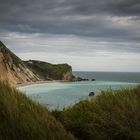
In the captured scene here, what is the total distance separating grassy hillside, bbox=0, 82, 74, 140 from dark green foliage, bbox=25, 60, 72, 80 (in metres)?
155

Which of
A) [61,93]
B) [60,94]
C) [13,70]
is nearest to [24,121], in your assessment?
[60,94]

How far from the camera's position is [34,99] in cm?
595

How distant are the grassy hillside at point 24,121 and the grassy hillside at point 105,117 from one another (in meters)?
0.56

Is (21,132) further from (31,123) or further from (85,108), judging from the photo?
(85,108)

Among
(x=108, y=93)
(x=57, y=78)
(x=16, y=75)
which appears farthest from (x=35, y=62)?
(x=108, y=93)

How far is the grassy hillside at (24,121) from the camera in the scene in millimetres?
4762

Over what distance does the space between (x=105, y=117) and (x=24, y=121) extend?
1.42m

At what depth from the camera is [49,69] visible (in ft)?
581

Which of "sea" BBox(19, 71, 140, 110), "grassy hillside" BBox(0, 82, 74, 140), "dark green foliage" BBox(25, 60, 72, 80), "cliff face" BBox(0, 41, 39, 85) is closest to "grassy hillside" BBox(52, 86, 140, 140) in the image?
"sea" BBox(19, 71, 140, 110)

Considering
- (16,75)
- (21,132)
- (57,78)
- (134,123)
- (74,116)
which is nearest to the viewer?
(21,132)

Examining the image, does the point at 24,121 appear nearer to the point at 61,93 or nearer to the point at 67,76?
the point at 61,93

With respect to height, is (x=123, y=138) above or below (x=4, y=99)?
below

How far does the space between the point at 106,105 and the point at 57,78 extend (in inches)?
6312

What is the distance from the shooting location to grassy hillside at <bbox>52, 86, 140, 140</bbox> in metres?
5.49
